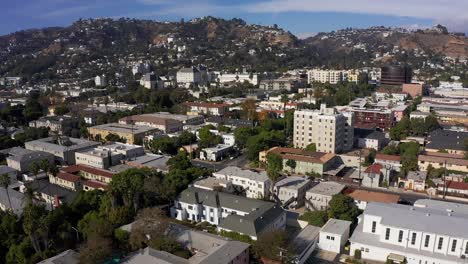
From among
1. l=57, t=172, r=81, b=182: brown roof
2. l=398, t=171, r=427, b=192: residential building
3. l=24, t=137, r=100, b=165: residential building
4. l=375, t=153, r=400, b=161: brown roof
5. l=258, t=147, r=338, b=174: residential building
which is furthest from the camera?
l=24, t=137, r=100, b=165: residential building

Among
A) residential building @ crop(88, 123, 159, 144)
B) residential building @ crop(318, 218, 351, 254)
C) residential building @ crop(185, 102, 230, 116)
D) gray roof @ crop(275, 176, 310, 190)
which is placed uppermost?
residential building @ crop(185, 102, 230, 116)

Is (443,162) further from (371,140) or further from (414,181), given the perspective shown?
(371,140)

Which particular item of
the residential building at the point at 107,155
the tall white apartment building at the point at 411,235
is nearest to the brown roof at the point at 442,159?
the tall white apartment building at the point at 411,235

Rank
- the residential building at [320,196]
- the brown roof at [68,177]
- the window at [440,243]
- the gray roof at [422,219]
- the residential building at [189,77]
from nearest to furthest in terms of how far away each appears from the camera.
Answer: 1. the window at [440,243]
2. the gray roof at [422,219]
3. the residential building at [320,196]
4. the brown roof at [68,177]
5. the residential building at [189,77]

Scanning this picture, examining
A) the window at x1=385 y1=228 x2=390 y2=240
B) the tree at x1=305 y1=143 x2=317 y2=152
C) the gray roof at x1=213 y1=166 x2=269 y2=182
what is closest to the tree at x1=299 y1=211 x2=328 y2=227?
the window at x1=385 y1=228 x2=390 y2=240

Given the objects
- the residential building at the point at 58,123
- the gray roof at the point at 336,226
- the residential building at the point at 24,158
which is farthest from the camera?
the residential building at the point at 58,123

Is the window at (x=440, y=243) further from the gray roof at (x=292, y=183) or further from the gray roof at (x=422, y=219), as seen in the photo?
the gray roof at (x=292, y=183)

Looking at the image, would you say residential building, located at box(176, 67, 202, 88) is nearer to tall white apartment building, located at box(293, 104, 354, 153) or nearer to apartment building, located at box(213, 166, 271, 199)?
tall white apartment building, located at box(293, 104, 354, 153)
